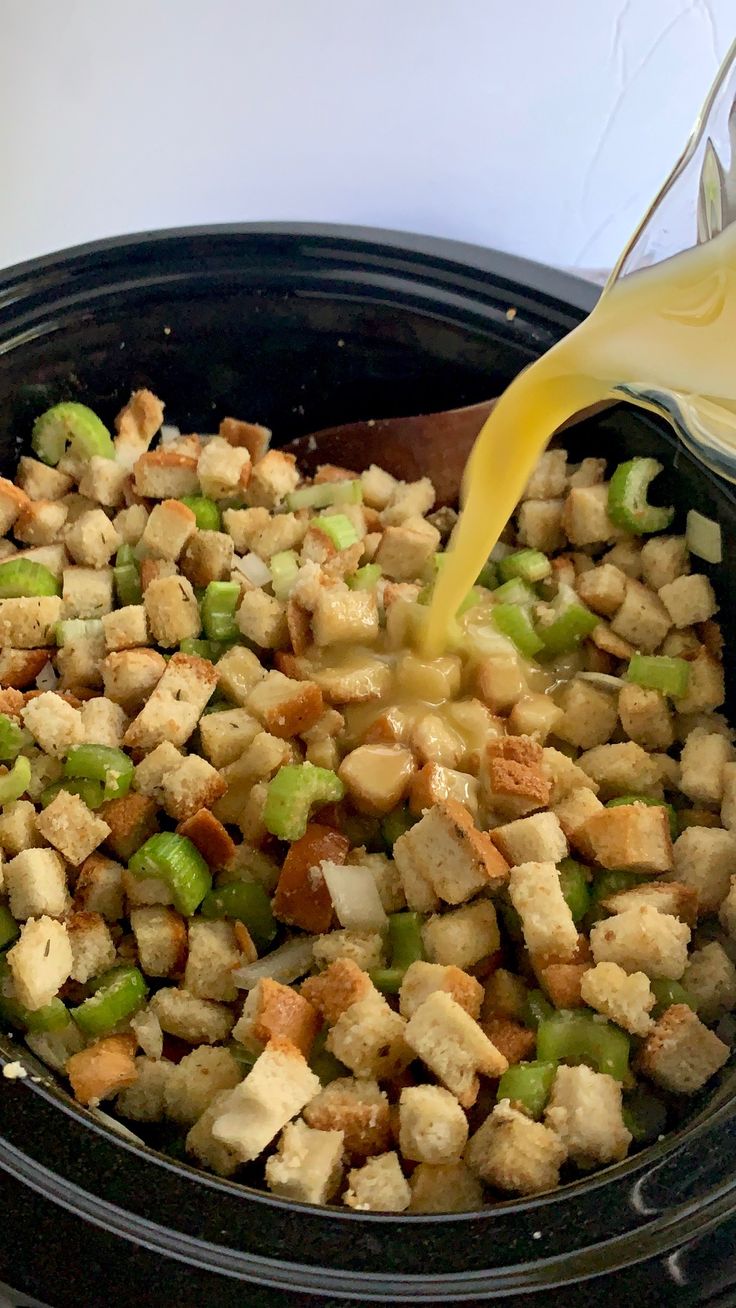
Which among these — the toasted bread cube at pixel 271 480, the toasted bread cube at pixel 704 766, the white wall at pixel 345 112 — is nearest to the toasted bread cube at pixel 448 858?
the toasted bread cube at pixel 704 766

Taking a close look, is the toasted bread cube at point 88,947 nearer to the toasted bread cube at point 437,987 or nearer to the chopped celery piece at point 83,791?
the chopped celery piece at point 83,791

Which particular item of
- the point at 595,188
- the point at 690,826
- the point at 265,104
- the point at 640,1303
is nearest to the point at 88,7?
the point at 265,104

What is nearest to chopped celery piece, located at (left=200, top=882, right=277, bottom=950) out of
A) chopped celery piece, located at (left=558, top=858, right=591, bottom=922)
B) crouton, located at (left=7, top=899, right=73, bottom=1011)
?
crouton, located at (left=7, top=899, right=73, bottom=1011)

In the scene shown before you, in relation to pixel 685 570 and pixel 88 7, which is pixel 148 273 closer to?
pixel 88 7

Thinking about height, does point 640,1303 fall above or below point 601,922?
below

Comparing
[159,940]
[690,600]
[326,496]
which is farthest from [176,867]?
[690,600]

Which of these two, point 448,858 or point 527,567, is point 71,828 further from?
point 527,567

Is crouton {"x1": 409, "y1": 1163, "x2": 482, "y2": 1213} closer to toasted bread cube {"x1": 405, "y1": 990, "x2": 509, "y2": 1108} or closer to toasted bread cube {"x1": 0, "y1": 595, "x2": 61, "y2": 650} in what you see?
toasted bread cube {"x1": 405, "y1": 990, "x2": 509, "y2": 1108}
